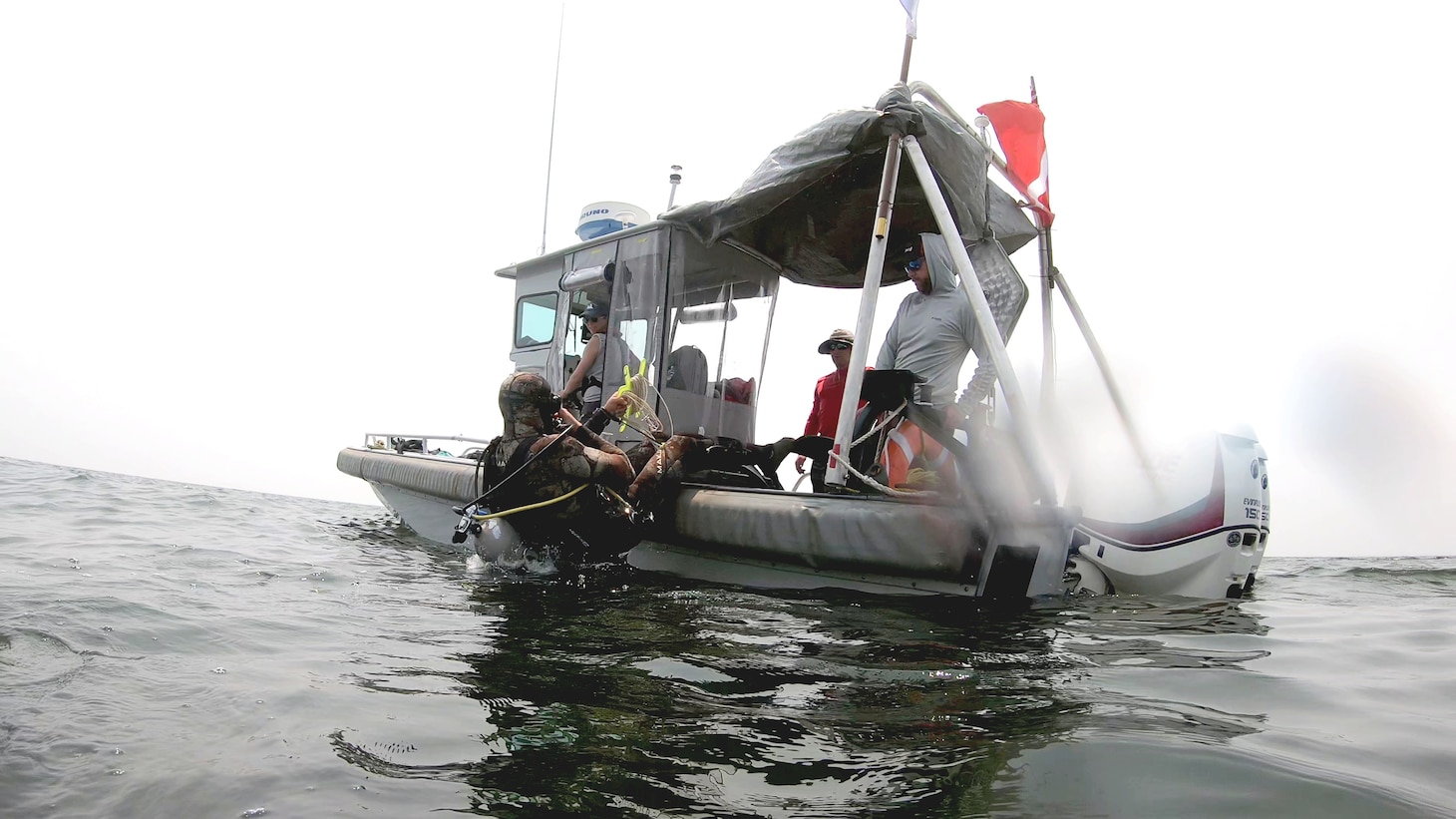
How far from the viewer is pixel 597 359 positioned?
21.6 feet

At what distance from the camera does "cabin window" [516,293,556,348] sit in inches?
301

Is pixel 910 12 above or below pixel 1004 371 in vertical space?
→ above

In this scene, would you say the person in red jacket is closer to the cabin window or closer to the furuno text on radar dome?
the furuno text on radar dome

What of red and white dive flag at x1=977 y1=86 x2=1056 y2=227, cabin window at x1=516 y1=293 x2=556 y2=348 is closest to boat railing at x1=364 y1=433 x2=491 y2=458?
cabin window at x1=516 y1=293 x2=556 y2=348

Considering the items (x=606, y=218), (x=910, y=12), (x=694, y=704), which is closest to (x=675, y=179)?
(x=606, y=218)

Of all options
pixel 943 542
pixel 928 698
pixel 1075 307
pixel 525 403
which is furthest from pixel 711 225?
pixel 928 698

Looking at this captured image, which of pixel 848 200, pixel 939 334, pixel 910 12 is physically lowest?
pixel 939 334

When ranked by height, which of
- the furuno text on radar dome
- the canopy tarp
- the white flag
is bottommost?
the canopy tarp

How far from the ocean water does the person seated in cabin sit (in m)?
2.52

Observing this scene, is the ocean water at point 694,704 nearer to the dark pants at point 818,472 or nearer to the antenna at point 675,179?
the dark pants at point 818,472

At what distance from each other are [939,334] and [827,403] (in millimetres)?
1340

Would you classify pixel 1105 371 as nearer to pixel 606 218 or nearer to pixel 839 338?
pixel 839 338

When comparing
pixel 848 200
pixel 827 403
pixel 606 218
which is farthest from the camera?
pixel 606 218

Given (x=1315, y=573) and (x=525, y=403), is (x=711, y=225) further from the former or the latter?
(x=1315, y=573)
